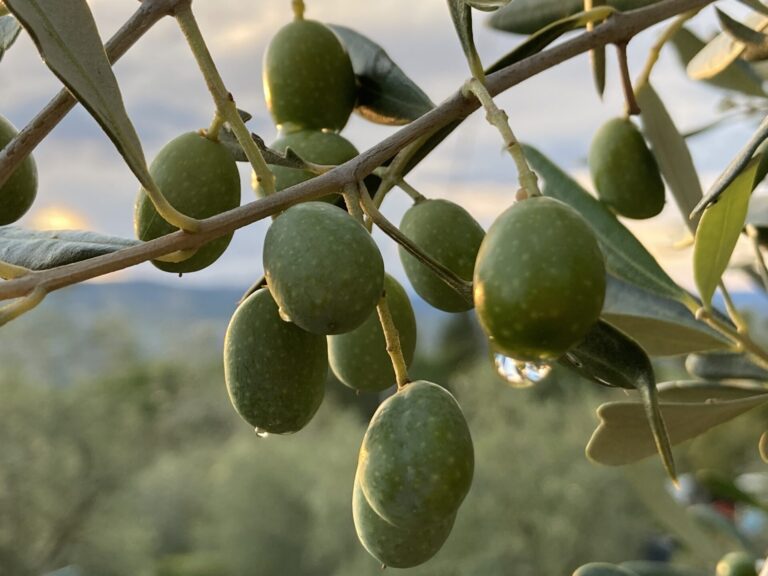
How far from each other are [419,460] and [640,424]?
32cm

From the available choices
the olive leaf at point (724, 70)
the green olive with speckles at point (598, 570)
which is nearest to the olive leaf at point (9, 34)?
the green olive with speckles at point (598, 570)

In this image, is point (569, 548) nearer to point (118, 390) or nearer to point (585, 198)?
point (118, 390)

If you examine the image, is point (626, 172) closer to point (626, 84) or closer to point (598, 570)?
point (626, 84)

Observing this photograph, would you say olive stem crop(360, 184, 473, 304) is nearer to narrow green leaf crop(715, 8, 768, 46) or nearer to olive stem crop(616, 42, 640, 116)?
olive stem crop(616, 42, 640, 116)

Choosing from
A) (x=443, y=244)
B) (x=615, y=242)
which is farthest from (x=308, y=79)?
(x=615, y=242)

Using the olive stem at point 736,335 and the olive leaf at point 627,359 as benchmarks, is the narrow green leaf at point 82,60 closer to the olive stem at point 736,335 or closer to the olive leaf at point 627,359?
the olive leaf at point 627,359

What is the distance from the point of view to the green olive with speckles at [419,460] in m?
0.42

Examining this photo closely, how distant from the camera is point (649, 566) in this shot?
3.73 feet

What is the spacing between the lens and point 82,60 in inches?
15.1

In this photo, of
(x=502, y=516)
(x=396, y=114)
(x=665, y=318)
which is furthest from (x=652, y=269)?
(x=502, y=516)

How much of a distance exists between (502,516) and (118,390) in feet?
13.5

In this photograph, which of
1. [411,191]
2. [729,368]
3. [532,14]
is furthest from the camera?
[729,368]

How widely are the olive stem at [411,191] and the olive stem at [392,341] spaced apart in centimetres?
12

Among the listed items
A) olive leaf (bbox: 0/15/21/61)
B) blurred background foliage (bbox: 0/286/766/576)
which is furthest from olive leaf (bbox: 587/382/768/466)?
blurred background foliage (bbox: 0/286/766/576)
